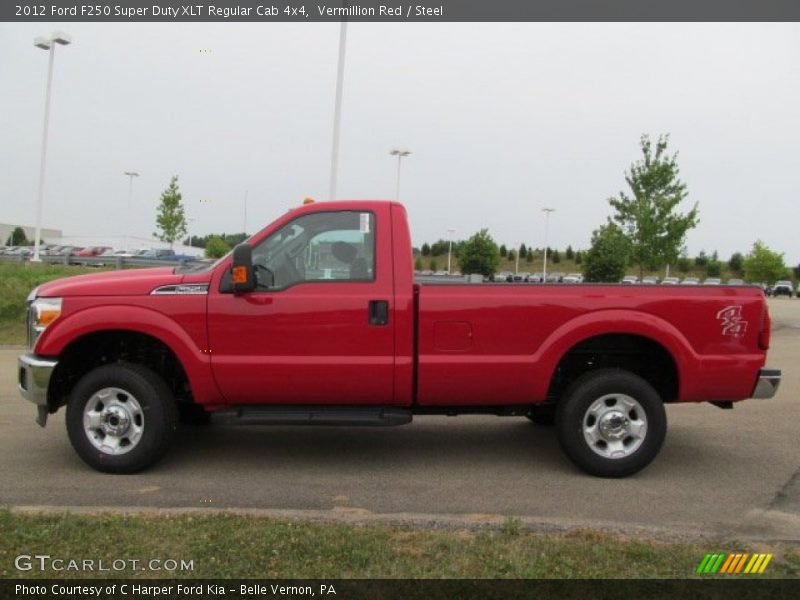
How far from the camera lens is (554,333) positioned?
5391 mm

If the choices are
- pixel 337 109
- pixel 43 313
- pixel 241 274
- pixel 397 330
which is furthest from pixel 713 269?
pixel 43 313

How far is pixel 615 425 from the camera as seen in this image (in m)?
5.46

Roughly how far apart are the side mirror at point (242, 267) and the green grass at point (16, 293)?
12.3m

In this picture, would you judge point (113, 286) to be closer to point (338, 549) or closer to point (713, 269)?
point (338, 549)

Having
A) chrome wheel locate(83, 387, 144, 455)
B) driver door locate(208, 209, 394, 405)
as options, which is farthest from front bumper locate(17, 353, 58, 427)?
driver door locate(208, 209, 394, 405)

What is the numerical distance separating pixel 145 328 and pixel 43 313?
31.1 inches

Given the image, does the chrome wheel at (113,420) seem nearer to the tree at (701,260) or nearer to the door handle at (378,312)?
the door handle at (378,312)

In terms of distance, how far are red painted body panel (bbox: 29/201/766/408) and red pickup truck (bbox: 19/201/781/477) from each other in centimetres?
1

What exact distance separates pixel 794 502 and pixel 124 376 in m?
4.76

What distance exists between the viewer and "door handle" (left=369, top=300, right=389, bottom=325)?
17.4 ft

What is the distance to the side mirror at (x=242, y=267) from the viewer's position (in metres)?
5.15

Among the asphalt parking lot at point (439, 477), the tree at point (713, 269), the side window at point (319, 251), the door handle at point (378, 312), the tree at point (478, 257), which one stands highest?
the tree at point (713, 269)
